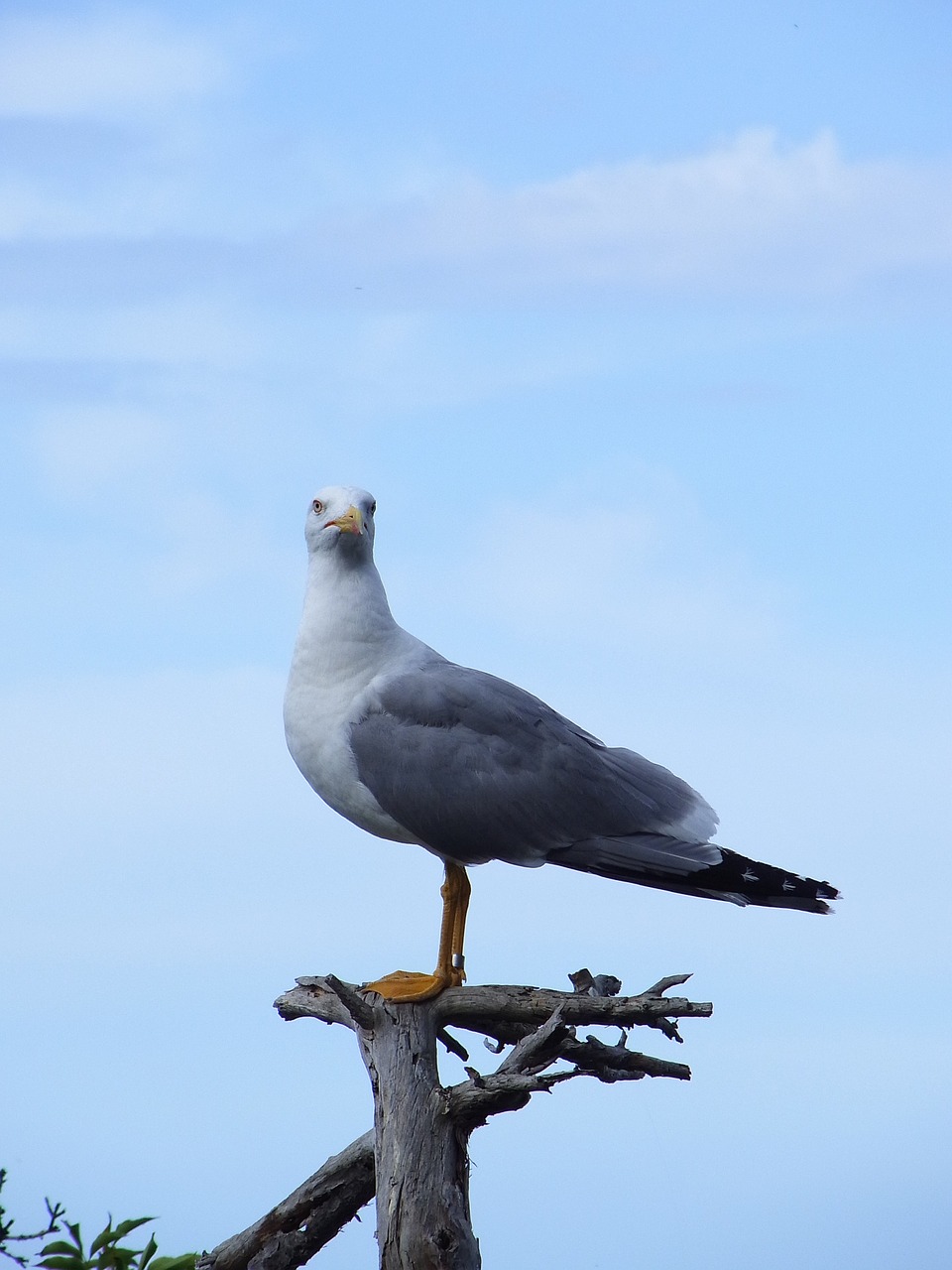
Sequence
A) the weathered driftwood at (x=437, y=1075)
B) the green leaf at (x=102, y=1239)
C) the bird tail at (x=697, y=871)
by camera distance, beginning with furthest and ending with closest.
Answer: the bird tail at (x=697, y=871), the weathered driftwood at (x=437, y=1075), the green leaf at (x=102, y=1239)

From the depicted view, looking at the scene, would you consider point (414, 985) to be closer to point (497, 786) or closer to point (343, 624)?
point (497, 786)

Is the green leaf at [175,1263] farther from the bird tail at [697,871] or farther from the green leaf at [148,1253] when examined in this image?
the bird tail at [697,871]

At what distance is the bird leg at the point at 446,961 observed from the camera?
7832 mm

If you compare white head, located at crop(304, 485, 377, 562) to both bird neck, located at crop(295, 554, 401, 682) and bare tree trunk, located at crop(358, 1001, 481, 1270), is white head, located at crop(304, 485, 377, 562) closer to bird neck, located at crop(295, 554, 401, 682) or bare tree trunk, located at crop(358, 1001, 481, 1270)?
bird neck, located at crop(295, 554, 401, 682)

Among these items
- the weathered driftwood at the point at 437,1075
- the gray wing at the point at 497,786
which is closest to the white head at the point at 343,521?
the gray wing at the point at 497,786

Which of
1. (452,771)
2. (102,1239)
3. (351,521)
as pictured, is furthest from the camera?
(351,521)

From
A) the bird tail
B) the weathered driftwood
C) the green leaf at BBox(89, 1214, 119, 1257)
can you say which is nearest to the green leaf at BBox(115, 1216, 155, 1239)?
the green leaf at BBox(89, 1214, 119, 1257)

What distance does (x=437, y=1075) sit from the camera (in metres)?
7.76

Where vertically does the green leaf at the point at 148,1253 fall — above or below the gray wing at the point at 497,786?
below

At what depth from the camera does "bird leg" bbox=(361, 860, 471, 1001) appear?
7832mm

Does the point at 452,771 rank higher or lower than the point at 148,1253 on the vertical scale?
higher

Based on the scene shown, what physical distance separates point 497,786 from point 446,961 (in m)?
1.05

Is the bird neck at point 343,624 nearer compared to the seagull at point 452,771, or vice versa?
the seagull at point 452,771

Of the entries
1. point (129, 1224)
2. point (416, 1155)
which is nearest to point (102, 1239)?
point (129, 1224)
